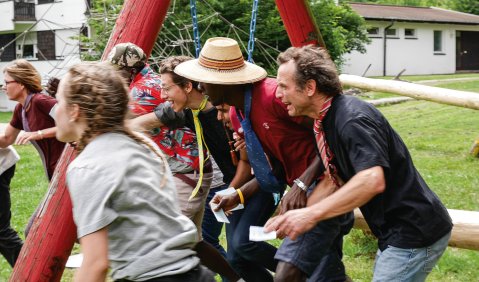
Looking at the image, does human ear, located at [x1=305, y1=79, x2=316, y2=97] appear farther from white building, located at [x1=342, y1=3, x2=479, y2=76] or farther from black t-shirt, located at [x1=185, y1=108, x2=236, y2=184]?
white building, located at [x1=342, y1=3, x2=479, y2=76]

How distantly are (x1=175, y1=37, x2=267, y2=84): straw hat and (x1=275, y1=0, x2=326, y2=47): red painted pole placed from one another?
812 millimetres

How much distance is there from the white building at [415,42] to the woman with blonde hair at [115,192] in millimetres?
33957

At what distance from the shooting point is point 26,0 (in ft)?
111

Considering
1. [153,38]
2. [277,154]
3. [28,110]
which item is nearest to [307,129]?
[277,154]

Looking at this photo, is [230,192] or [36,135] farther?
[36,135]

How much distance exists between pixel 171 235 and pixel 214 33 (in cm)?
1585

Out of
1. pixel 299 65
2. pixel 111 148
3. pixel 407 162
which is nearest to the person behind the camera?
pixel 111 148

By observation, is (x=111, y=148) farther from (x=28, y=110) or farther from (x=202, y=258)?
(x=28, y=110)

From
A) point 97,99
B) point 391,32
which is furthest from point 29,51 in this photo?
point 97,99

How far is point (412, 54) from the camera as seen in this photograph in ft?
136

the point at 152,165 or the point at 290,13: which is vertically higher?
the point at 290,13

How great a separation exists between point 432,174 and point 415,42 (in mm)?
33251

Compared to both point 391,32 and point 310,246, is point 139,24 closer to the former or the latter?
point 310,246

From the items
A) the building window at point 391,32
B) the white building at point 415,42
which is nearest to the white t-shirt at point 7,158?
the white building at point 415,42
